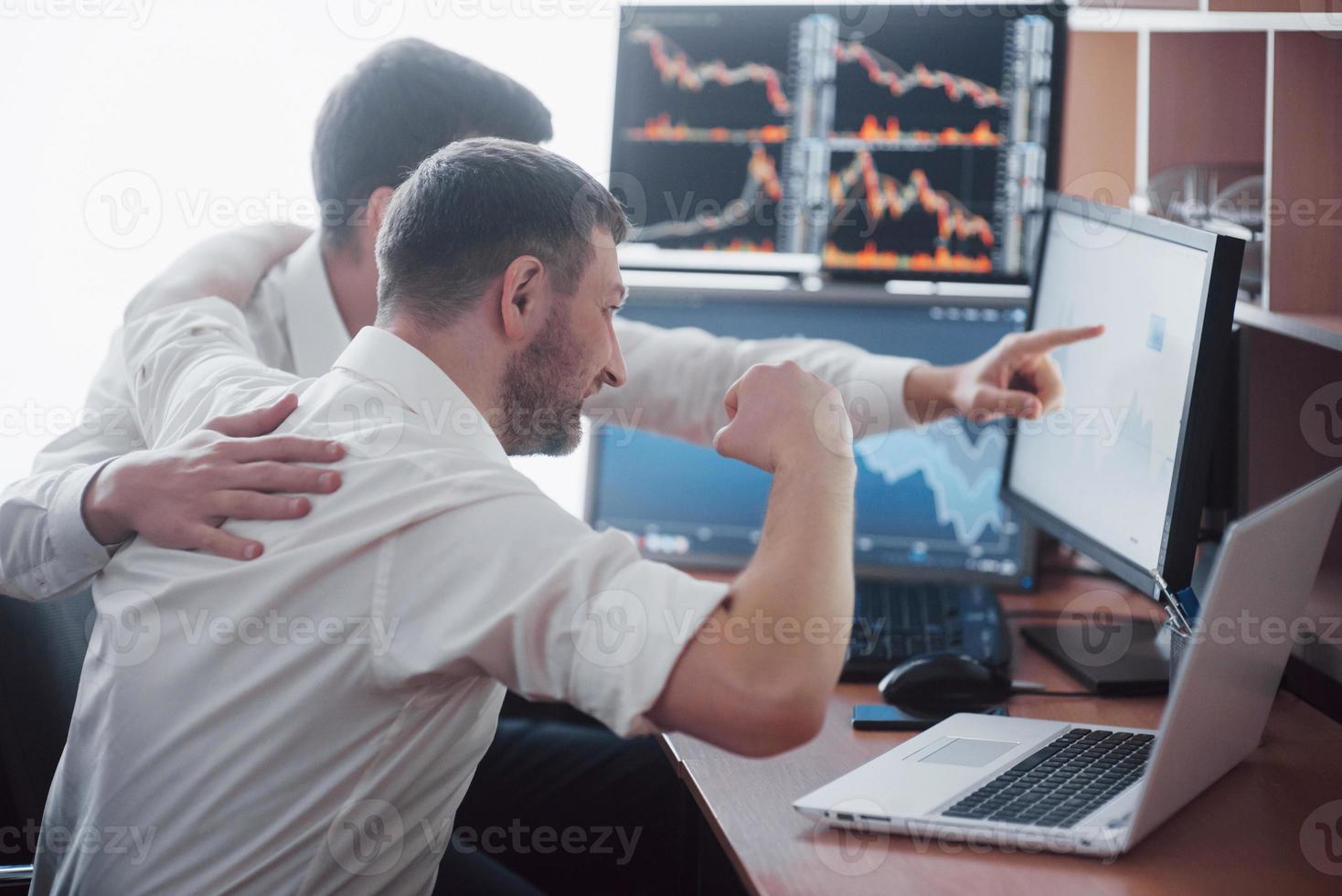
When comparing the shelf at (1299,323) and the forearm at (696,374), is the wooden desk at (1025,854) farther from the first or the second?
the forearm at (696,374)

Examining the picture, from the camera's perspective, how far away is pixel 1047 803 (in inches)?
36.0

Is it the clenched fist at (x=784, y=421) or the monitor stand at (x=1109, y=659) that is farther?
the monitor stand at (x=1109, y=659)

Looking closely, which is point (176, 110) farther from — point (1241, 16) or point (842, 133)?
point (1241, 16)

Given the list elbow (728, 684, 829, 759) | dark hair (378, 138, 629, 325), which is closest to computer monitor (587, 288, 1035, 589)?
dark hair (378, 138, 629, 325)

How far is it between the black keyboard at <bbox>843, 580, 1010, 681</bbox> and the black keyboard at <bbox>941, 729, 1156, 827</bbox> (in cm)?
23

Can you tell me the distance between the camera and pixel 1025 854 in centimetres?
88

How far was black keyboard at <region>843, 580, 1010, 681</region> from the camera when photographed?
1.29m

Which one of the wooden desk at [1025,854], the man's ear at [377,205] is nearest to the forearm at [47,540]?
the man's ear at [377,205]

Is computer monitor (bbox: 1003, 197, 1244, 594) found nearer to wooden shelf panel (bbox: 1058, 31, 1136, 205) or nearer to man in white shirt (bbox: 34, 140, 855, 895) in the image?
man in white shirt (bbox: 34, 140, 855, 895)

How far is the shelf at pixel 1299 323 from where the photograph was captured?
3.52 ft

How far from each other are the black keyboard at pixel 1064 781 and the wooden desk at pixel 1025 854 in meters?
0.03

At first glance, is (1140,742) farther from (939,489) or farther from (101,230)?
(101,230)

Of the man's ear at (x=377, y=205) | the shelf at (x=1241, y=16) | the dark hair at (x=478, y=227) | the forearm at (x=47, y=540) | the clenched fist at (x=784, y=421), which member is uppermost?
the shelf at (x=1241, y=16)

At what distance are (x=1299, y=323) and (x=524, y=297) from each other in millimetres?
757
